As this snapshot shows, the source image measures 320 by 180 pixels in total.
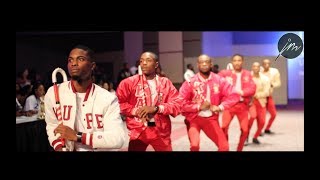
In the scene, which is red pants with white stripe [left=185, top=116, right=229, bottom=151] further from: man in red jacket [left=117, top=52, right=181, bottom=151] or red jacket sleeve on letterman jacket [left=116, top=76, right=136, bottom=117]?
red jacket sleeve on letterman jacket [left=116, top=76, right=136, bottom=117]

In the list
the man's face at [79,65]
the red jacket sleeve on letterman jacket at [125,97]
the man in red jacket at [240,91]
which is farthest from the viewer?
the man in red jacket at [240,91]

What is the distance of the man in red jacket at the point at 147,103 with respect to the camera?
449 cm

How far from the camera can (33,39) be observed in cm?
496

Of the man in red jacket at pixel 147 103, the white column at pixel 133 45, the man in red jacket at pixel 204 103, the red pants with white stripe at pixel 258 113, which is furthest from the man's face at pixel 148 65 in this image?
the red pants with white stripe at pixel 258 113

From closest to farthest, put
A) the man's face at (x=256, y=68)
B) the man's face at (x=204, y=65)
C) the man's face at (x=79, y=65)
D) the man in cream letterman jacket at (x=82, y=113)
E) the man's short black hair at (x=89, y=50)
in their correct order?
the man in cream letterman jacket at (x=82, y=113) < the man's face at (x=79, y=65) < the man's short black hair at (x=89, y=50) < the man's face at (x=204, y=65) < the man's face at (x=256, y=68)

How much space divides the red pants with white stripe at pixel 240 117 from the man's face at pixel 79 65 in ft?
6.03

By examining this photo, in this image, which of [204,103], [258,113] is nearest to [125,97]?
[204,103]

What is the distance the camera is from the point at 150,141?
4566mm

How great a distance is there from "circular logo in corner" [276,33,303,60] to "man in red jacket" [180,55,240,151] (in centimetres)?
73

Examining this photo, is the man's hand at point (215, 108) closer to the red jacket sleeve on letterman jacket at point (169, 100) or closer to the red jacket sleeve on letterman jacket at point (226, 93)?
the red jacket sleeve on letterman jacket at point (226, 93)

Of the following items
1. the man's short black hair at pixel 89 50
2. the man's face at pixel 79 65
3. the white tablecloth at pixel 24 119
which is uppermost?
the man's short black hair at pixel 89 50
